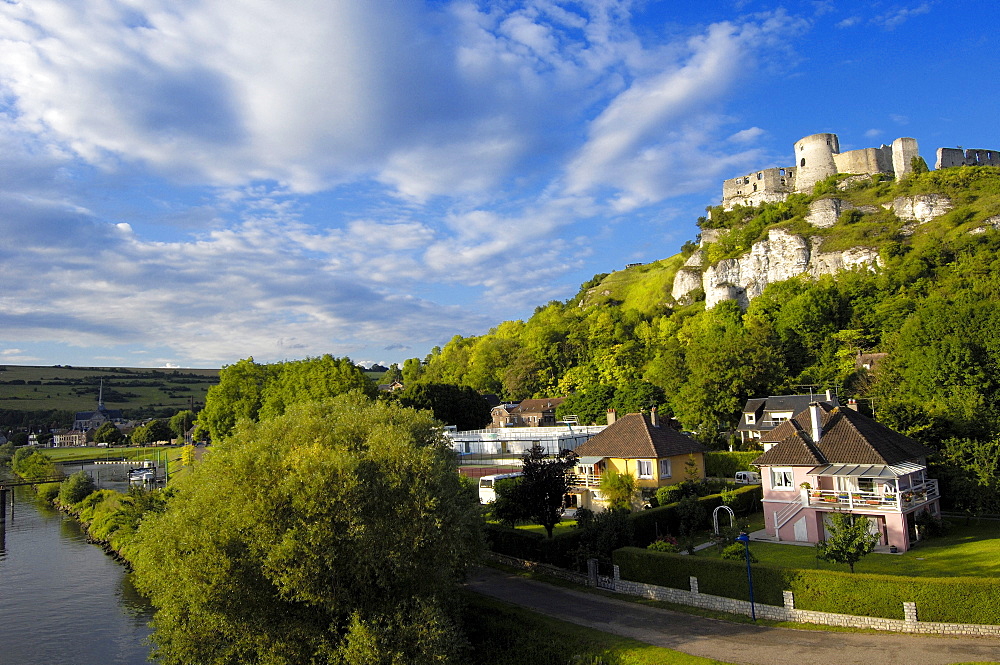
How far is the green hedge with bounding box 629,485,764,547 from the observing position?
94.7 ft

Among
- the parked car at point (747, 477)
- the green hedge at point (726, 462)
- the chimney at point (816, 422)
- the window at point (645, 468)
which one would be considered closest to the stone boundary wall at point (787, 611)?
the window at point (645, 468)

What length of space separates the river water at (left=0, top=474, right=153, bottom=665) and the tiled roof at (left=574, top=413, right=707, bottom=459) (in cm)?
2619

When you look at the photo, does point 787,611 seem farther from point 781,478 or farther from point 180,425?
point 180,425

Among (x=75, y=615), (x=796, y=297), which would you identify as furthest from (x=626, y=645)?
(x=796, y=297)

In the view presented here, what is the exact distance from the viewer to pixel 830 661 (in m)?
16.7

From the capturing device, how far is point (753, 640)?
18.5m

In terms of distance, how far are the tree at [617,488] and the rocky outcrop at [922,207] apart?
8062 centimetres

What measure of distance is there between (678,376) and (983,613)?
5082 centimetres

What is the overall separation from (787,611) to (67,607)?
1374 inches

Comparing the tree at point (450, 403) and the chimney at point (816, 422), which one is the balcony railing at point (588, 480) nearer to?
the chimney at point (816, 422)

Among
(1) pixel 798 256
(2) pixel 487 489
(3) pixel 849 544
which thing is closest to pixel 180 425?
(2) pixel 487 489

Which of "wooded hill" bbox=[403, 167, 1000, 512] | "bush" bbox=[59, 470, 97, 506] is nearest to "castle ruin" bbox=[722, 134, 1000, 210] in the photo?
"wooded hill" bbox=[403, 167, 1000, 512]

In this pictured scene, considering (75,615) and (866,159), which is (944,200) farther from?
(75,615)

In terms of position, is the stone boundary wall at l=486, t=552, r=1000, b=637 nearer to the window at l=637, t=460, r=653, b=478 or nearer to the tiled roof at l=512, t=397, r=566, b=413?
the window at l=637, t=460, r=653, b=478
